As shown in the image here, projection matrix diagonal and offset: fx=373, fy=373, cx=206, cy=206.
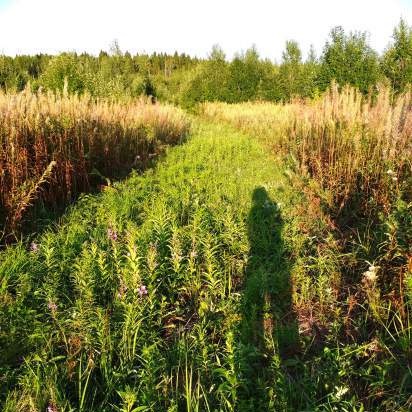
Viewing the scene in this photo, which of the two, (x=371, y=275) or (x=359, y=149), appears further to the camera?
(x=359, y=149)

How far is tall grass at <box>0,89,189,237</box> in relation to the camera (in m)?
4.54

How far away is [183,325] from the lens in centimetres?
287

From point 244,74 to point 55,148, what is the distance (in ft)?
78.4

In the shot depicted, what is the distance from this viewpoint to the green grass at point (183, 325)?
2041mm

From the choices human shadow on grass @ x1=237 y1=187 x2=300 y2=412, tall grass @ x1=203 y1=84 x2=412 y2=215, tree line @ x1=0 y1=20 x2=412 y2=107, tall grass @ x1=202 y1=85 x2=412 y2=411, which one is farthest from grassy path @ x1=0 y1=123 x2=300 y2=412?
tree line @ x1=0 y1=20 x2=412 y2=107

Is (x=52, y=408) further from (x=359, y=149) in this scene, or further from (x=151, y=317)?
(x=359, y=149)

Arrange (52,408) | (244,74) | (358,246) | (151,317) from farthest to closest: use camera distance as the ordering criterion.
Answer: (244,74) < (358,246) < (151,317) < (52,408)

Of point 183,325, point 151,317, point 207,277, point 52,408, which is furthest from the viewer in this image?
point 207,277

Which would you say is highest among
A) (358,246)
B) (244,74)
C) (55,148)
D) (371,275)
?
(244,74)

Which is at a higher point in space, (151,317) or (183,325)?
(151,317)

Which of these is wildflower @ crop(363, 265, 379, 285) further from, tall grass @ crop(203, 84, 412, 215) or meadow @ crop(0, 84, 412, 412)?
tall grass @ crop(203, 84, 412, 215)

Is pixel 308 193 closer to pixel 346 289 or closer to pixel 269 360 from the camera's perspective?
pixel 346 289

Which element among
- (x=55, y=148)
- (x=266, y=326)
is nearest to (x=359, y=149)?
(x=266, y=326)

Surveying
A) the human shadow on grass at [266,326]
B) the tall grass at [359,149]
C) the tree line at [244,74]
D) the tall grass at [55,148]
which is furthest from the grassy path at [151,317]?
the tree line at [244,74]
